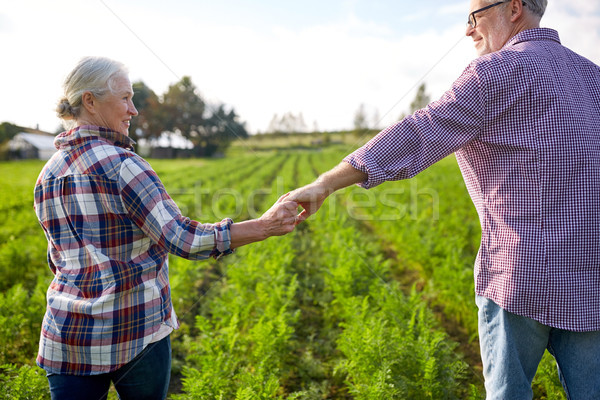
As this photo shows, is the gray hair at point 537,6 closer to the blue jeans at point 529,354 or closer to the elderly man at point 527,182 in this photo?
the elderly man at point 527,182

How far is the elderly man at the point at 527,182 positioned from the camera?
4.72ft

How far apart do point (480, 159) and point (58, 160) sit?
160 centimetres

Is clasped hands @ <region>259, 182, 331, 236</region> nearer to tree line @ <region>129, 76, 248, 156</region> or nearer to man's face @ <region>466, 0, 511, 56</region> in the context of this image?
man's face @ <region>466, 0, 511, 56</region>

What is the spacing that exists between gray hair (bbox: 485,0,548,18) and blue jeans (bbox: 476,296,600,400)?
117 centimetres

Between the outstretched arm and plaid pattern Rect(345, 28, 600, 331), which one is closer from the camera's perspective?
plaid pattern Rect(345, 28, 600, 331)

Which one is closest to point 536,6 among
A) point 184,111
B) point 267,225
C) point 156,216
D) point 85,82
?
point 267,225

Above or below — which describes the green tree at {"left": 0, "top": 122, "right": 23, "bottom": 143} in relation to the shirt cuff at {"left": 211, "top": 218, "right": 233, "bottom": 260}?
above

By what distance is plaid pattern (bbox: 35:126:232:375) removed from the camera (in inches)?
59.2

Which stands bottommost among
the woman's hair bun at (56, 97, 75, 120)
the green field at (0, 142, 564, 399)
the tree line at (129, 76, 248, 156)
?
the green field at (0, 142, 564, 399)

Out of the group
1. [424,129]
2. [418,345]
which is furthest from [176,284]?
[424,129]

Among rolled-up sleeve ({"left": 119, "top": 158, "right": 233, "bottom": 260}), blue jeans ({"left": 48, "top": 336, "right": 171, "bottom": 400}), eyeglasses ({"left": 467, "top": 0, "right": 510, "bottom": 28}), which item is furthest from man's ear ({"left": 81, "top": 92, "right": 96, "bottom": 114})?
eyeglasses ({"left": 467, "top": 0, "right": 510, "bottom": 28})

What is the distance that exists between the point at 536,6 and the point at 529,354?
1.36m

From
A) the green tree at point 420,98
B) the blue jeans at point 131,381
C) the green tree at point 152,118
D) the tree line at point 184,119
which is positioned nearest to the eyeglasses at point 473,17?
the blue jeans at point 131,381

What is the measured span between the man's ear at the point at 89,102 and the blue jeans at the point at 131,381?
963 millimetres
